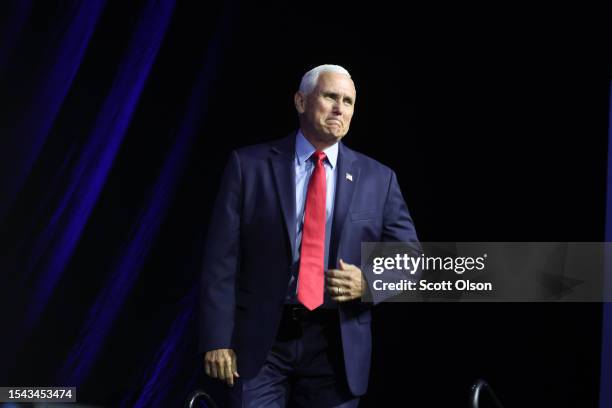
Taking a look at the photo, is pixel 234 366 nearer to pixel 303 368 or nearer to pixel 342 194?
pixel 303 368

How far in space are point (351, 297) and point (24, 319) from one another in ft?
5.13

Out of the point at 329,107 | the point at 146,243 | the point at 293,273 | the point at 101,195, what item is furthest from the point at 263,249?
the point at 101,195

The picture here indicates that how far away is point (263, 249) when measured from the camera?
2438 mm

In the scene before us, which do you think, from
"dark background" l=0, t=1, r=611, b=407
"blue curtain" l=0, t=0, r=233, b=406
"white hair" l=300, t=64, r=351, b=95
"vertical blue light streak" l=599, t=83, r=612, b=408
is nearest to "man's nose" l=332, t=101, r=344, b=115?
"white hair" l=300, t=64, r=351, b=95

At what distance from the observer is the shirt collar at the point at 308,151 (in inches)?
100

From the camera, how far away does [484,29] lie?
323 centimetres

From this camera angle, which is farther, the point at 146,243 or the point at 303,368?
the point at 146,243

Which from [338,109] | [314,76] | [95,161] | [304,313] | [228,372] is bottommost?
[228,372]

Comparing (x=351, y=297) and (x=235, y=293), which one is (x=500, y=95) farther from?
(x=235, y=293)

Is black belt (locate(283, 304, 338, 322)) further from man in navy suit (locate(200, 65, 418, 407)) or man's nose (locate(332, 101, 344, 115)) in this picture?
man's nose (locate(332, 101, 344, 115))

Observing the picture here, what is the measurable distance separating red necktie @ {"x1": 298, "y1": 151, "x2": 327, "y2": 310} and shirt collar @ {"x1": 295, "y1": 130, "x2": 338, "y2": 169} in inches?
1.5

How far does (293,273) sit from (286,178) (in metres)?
0.32

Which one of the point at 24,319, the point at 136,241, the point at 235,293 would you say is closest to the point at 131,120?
the point at 136,241

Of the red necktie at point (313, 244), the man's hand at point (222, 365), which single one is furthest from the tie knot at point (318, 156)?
the man's hand at point (222, 365)
